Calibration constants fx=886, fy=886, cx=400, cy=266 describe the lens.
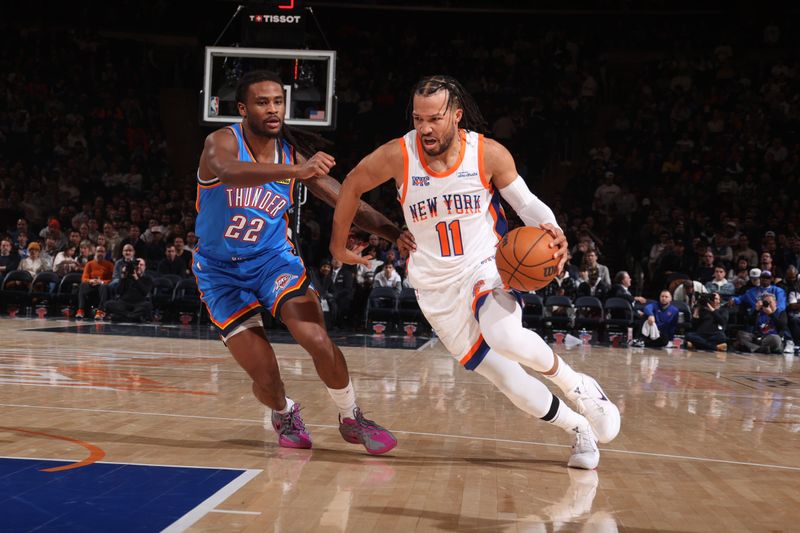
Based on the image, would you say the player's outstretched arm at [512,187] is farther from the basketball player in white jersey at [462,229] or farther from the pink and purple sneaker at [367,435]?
the pink and purple sneaker at [367,435]

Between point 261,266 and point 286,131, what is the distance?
91 cm

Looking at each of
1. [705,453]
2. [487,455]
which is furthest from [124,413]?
[705,453]

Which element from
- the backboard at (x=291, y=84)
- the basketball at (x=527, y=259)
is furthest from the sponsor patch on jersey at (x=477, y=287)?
the backboard at (x=291, y=84)

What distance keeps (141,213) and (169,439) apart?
1352 cm

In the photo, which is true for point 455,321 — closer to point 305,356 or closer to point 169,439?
point 169,439

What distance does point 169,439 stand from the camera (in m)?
5.02

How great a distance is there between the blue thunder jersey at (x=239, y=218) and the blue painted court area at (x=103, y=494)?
4.26ft

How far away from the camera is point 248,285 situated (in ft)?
16.4

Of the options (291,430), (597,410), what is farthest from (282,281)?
(597,410)

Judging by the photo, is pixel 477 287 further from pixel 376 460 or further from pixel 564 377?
pixel 376 460

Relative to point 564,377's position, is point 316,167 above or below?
above

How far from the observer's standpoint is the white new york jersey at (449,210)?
4.62 metres

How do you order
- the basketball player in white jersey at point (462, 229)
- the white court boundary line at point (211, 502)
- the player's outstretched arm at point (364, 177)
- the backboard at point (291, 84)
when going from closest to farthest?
the white court boundary line at point (211, 502), the basketball player in white jersey at point (462, 229), the player's outstretched arm at point (364, 177), the backboard at point (291, 84)

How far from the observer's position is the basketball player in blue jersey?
4.89 meters
